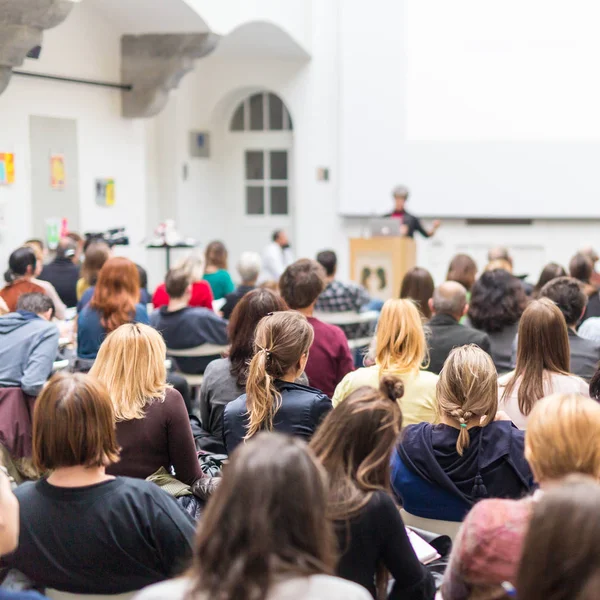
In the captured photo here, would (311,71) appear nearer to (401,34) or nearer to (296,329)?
(401,34)

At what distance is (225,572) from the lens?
151cm

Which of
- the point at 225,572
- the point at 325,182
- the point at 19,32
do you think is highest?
the point at 19,32

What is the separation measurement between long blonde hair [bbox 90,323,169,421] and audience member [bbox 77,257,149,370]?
6.32 ft

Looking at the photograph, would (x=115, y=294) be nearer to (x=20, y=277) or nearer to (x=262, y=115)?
(x=20, y=277)

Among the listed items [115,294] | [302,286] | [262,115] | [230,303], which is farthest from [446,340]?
[262,115]

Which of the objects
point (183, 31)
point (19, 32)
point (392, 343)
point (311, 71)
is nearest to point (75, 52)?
point (183, 31)

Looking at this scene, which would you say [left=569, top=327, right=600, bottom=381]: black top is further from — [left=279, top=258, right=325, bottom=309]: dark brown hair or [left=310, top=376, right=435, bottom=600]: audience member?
[left=310, top=376, right=435, bottom=600]: audience member

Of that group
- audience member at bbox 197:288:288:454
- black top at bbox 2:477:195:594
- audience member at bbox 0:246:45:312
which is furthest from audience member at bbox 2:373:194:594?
audience member at bbox 0:246:45:312

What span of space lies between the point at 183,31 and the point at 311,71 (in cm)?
253

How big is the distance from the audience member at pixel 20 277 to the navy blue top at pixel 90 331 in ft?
2.34

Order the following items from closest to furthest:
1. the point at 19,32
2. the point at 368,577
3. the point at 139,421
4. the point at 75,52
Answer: the point at 368,577 < the point at 139,421 < the point at 19,32 < the point at 75,52

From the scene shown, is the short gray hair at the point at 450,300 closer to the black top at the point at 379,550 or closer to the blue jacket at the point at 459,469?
the blue jacket at the point at 459,469

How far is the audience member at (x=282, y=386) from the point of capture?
119 inches

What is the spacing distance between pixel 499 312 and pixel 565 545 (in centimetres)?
380
